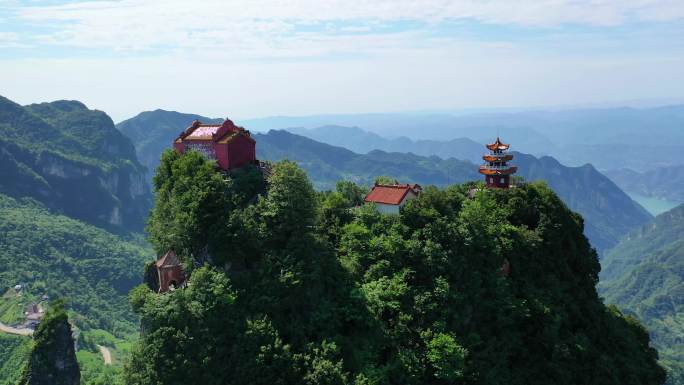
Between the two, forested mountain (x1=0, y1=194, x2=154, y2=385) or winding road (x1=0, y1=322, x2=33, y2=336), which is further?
forested mountain (x1=0, y1=194, x2=154, y2=385)

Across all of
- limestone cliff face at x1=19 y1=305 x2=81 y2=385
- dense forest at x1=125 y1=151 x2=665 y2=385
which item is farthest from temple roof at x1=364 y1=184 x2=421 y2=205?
limestone cliff face at x1=19 y1=305 x2=81 y2=385

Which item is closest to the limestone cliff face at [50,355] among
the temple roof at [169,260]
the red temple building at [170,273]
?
the red temple building at [170,273]

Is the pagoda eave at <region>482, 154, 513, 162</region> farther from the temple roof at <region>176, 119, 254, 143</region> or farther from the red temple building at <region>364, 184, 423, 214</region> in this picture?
the temple roof at <region>176, 119, 254, 143</region>

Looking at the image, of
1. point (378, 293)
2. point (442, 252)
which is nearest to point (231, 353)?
point (378, 293)

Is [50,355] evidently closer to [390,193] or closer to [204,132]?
[204,132]

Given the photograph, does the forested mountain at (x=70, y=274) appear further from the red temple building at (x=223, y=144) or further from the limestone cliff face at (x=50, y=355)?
the red temple building at (x=223, y=144)
